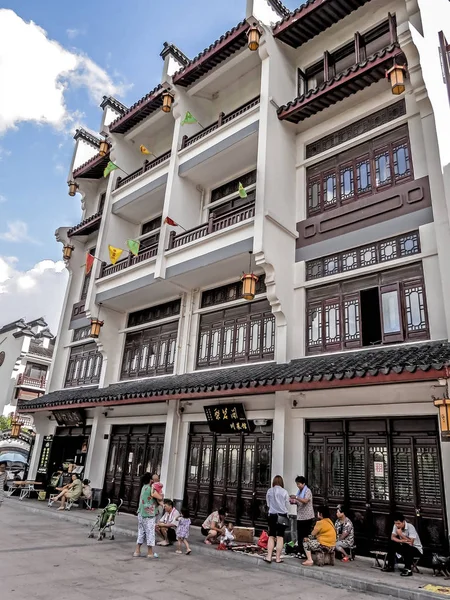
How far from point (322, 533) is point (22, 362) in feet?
106

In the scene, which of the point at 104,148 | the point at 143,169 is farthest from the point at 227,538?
the point at 104,148

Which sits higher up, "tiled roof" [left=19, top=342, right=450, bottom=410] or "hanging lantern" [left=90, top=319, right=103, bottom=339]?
"hanging lantern" [left=90, top=319, right=103, bottom=339]

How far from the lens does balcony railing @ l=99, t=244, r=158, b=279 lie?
13.6m

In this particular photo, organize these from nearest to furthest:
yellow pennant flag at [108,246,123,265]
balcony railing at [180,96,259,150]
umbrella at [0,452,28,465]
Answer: balcony railing at [180,96,259,150], yellow pennant flag at [108,246,123,265], umbrella at [0,452,28,465]

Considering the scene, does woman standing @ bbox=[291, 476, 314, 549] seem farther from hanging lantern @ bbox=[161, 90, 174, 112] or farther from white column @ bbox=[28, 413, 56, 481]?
white column @ bbox=[28, 413, 56, 481]

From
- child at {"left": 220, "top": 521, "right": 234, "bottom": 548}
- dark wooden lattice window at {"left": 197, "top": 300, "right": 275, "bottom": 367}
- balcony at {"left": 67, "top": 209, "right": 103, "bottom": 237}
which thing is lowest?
child at {"left": 220, "top": 521, "right": 234, "bottom": 548}

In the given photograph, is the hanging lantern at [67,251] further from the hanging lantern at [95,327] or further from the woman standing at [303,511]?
the woman standing at [303,511]

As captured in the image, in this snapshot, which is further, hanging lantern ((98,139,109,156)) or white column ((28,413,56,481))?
white column ((28,413,56,481))

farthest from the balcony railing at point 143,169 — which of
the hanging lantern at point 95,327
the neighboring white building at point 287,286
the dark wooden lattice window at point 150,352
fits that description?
the dark wooden lattice window at point 150,352

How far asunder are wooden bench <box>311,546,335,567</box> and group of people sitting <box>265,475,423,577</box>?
2 centimetres

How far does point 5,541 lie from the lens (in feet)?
27.2

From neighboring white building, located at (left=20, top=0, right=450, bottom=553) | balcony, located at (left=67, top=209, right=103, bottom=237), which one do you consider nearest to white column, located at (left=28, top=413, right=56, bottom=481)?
neighboring white building, located at (left=20, top=0, right=450, bottom=553)

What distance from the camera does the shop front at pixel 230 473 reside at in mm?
10156

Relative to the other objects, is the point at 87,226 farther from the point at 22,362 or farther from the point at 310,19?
the point at 22,362
